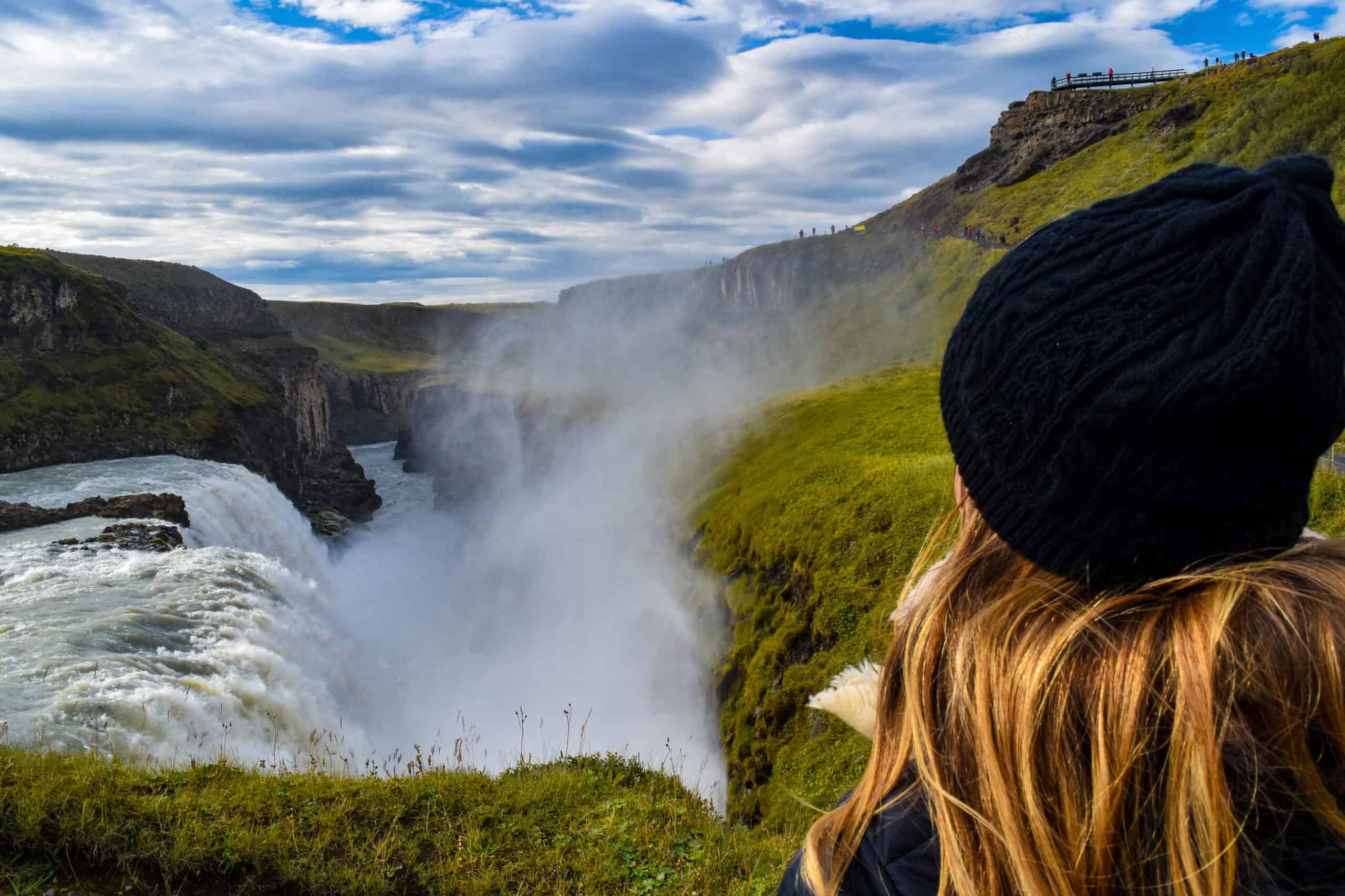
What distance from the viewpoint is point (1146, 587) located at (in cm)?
175

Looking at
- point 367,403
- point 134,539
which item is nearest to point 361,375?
point 367,403

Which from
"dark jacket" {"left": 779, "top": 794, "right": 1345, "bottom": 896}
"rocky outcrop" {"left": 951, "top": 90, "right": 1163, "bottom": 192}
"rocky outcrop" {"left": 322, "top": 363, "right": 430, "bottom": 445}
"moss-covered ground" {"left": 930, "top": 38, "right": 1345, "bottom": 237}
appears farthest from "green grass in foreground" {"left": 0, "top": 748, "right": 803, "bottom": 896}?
"rocky outcrop" {"left": 322, "top": 363, "right": 430, "bottom": 445}

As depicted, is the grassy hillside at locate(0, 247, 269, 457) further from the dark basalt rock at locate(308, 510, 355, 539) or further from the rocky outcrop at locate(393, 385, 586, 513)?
the rocky outcrop at locate(393, 385, 586, 513)

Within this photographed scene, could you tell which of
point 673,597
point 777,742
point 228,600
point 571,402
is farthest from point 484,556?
point 777,742

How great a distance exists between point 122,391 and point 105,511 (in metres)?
31.4

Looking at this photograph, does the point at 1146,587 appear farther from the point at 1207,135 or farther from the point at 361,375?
the point at 361,375

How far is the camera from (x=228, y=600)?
21453 mm

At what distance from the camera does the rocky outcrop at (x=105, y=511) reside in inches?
1159

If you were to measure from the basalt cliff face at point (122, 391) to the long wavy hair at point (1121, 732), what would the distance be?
58876 mm

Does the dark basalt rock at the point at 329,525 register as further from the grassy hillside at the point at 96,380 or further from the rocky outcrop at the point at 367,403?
the rocky outcrop at the point at 367,403

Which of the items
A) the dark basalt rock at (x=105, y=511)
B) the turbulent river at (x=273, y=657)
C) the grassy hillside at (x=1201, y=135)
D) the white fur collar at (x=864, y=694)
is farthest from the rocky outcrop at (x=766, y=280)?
the white fur collar at (x=864, y=694)

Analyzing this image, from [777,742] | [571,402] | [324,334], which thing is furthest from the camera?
[324,334]

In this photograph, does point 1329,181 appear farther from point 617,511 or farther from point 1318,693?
point 617,511

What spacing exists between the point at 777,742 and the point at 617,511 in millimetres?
34994
